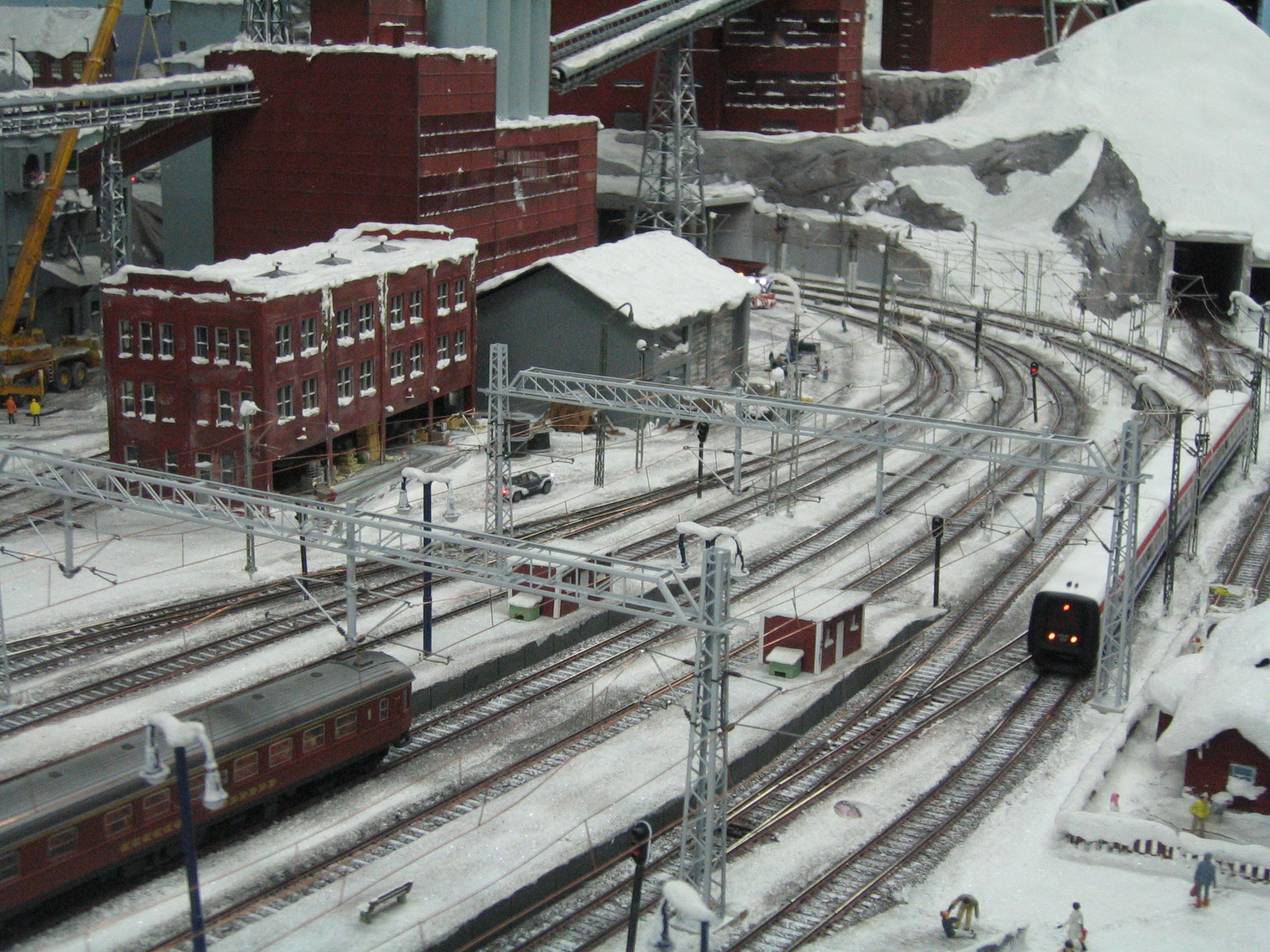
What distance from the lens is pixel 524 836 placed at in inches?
1083

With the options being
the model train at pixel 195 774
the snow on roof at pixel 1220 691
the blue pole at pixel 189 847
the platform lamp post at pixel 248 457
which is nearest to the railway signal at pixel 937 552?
the snow on roof at pixel 1220 691

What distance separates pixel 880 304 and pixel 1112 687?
126ft

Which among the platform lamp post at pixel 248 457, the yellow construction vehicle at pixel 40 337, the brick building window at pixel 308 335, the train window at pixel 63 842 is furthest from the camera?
the yellow construction vehicle at pixel 40 337

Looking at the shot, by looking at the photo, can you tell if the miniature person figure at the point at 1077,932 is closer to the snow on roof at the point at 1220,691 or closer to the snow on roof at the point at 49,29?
the snow on roof at the point at 1220,691

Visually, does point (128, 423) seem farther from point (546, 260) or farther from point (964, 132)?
point (964, 132)

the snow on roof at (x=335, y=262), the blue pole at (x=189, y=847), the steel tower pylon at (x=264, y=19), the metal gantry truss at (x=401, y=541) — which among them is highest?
the steel tower pylon at (x=264, y=19)

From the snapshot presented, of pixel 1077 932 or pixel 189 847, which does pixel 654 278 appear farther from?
pixel 189 847

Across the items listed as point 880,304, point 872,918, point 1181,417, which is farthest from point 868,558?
point 880,304

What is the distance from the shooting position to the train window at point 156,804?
25344 millimetres

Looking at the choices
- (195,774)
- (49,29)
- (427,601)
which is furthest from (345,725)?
(49,29)

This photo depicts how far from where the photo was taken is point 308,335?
154 feet

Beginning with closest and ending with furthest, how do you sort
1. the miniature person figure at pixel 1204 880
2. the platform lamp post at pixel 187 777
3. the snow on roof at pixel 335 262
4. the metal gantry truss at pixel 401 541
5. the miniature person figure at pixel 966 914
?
the platform lamp post at pixel 187 777, the miniature person figure at pixel 966 914, the metal gantry truss at pixel 401 541, the miniature person figure at pixel 1204 880, the snow on roof at pixel 335 262

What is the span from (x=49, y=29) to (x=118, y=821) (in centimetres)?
6725

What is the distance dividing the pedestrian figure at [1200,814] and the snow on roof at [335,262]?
28.2 m
